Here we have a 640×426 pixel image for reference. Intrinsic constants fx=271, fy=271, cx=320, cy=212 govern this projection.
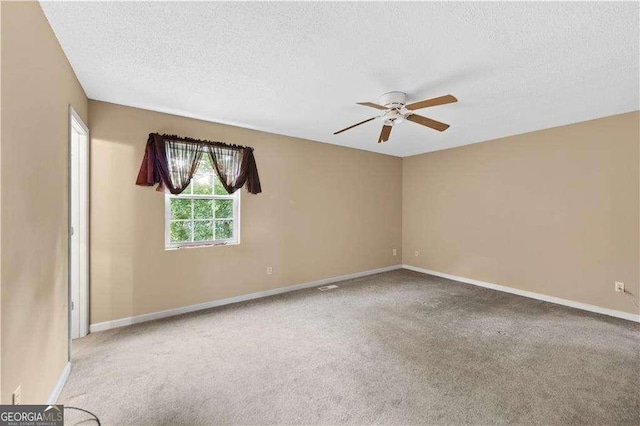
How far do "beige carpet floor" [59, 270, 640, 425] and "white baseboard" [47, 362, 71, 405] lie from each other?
37 mm

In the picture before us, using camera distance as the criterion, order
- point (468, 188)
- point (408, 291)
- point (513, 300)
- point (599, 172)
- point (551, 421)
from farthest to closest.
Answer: point (468, 188) → point (408, 291) → point (513, 300) → point (599, 172) → point (551, 421)

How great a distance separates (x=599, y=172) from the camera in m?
3.42

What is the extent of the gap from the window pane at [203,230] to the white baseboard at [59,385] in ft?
5.62

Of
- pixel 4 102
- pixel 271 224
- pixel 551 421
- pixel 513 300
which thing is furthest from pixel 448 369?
pixel 4 102

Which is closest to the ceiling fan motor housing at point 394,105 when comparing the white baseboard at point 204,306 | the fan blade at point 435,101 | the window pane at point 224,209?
the fan blade at point 435,101

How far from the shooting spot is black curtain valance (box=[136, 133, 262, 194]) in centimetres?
310

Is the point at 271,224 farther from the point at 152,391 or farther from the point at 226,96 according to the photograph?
the point at 152,391

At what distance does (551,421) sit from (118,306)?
3876 mm

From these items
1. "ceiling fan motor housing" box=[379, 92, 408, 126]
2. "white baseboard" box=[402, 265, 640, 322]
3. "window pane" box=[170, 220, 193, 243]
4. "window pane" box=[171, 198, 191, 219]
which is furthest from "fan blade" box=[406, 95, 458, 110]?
"white baseboard" box=[402, 265, 640, 322]

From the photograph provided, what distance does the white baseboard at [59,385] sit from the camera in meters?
1.78

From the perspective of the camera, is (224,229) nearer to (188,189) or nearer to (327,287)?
(188,189)

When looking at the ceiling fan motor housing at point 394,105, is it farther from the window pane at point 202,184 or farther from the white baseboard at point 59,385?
the white baseboard at point 59,385

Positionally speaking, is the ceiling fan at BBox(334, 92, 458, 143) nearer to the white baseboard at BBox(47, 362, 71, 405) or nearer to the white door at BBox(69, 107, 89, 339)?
the white door at BBox(69, 107, 89, 339)

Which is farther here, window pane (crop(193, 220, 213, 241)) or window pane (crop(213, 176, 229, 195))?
window pane (crop(213, 176, 229, 195))
